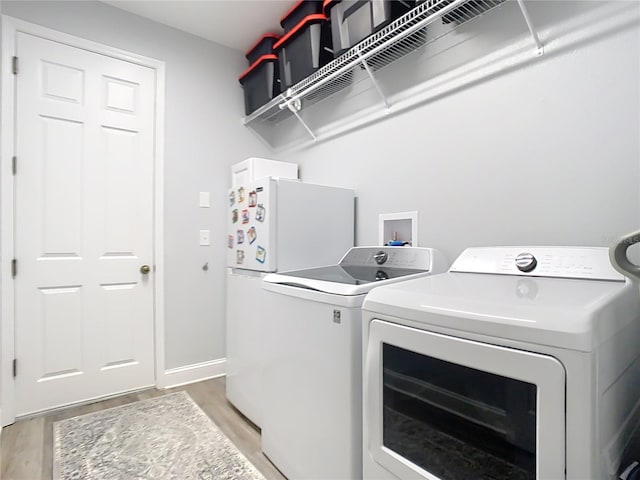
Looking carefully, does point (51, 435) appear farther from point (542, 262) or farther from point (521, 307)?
point (542, 262)

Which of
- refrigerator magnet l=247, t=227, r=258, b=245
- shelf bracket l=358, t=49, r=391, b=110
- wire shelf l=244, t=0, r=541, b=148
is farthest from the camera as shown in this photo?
refrigerator magnet l=247, t=227, r=258, b=245

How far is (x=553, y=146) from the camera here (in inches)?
52.1

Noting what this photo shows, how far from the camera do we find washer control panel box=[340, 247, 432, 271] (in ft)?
5.15

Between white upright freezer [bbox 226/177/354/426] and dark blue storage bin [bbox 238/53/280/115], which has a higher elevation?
dark blue storage bin [bbox 238/53/280/115]

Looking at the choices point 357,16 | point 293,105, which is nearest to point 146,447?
point 293,105

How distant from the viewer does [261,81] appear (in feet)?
8.41

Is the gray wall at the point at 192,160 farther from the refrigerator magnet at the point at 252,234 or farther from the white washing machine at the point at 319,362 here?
the white washing machine at the point at 319,362

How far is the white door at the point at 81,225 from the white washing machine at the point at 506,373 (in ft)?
6.62

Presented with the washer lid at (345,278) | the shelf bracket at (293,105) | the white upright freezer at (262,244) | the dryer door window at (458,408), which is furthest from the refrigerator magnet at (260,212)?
the dryer door window at (458,408)

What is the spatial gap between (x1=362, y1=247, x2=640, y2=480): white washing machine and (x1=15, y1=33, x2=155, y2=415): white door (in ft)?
6.62

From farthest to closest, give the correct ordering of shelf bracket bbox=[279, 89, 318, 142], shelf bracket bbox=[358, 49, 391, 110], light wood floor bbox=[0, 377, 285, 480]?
shelf bracket bbox=[279, 89, 318, 142], shelf bracket bbox=[358, 49, 391, 110], light wood floor bbox=[0, 377, 285, 480]

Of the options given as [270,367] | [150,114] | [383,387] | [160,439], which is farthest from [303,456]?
[150,114]

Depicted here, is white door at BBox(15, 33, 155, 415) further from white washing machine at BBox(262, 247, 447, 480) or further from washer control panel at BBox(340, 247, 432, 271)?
washer control panel at BBox(340, 247, 432, 271)

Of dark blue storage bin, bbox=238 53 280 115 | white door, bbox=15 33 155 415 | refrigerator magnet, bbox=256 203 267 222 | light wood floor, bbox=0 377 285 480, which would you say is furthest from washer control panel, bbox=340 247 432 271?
white door, bbox=15 33 155 415
